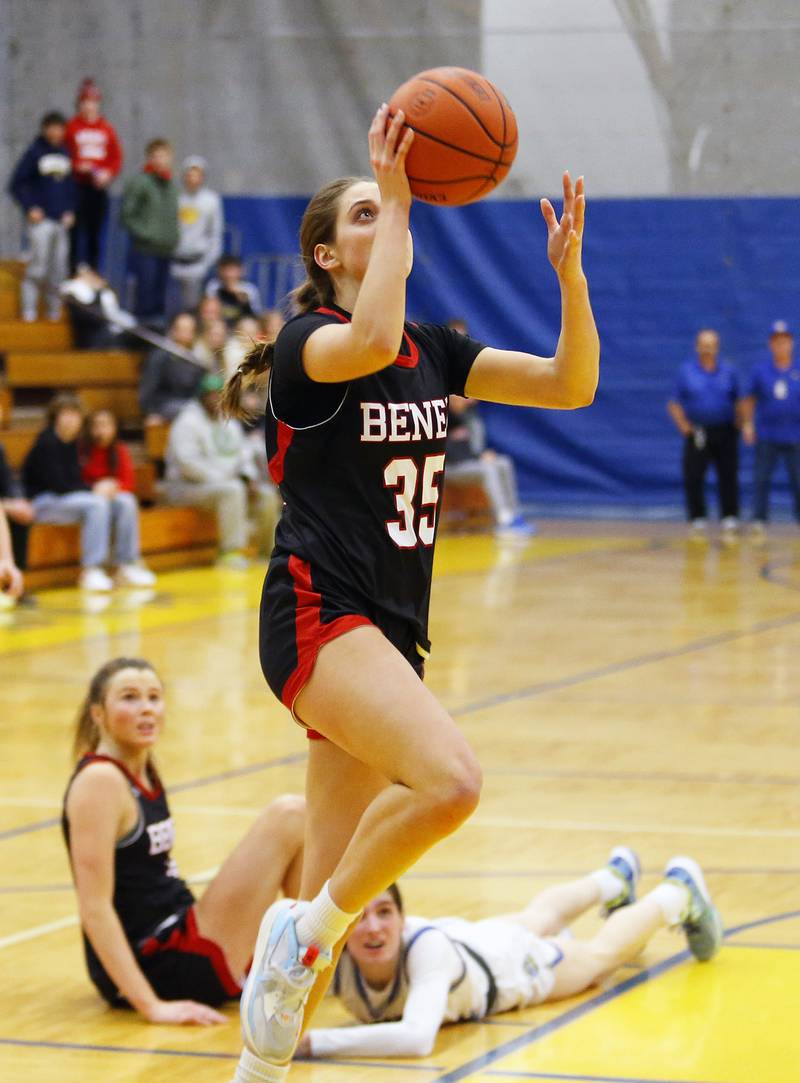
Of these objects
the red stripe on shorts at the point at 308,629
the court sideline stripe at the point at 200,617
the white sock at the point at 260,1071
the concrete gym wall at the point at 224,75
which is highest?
the concrete gym wall at the point at 224,75

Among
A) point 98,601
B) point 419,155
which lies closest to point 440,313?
point 98,601

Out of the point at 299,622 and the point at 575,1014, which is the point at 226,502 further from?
the point at 299,622

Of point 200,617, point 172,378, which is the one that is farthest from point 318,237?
point 172,378

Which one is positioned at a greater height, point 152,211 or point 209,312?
point 152,211

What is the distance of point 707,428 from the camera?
17.7 meters

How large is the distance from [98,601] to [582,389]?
374 inches

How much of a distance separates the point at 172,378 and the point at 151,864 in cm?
1132

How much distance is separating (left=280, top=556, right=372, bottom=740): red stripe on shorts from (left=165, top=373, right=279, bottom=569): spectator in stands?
37.4ft

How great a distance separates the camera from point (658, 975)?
204 inches

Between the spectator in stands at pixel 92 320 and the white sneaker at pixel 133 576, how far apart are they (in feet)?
10.4

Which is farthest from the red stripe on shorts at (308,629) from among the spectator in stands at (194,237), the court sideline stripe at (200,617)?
the spectator in stands at (194,237)

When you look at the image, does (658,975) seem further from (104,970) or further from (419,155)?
(419,155)

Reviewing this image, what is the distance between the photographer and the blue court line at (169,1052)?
4496 millimetres

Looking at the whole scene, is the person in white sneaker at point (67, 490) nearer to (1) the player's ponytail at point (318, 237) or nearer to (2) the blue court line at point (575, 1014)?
(2) the blue court line at point (575, 1014)
